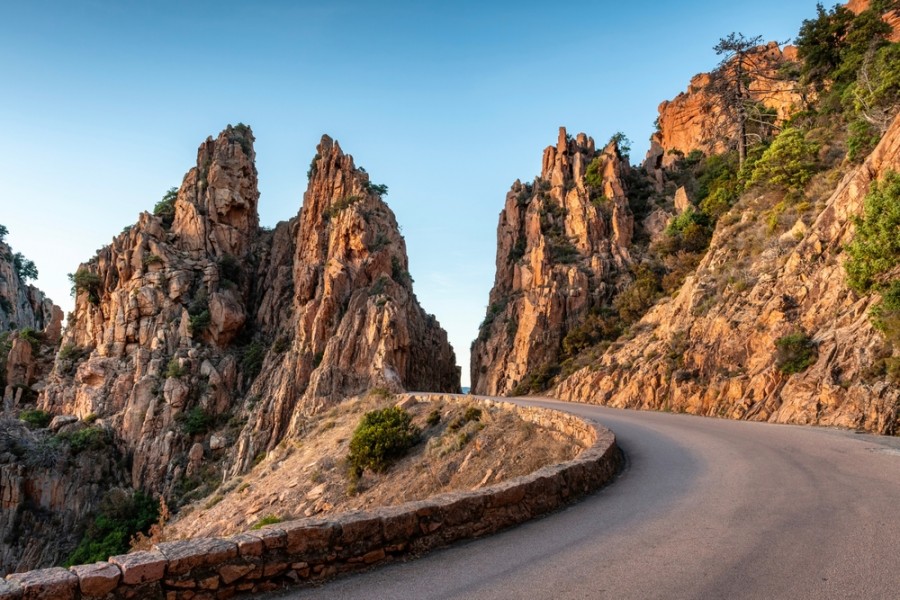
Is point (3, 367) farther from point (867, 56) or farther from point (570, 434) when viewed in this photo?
point (867, 56)

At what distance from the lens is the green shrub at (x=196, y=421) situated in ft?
139

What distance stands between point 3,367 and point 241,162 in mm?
31333

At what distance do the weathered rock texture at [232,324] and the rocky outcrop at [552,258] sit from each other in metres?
6.67

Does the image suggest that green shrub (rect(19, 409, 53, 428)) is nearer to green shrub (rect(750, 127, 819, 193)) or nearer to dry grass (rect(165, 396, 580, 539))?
dry grass (rect(165, 396, 580, 539))

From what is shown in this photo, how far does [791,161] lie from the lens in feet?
104

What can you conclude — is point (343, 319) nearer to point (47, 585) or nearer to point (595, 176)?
point (595, 176)

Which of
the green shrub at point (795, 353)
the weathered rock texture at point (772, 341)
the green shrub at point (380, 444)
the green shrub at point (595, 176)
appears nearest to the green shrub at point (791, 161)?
the weathered rock texture at point (772, 341)

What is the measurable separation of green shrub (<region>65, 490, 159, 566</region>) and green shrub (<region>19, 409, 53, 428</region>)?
11.4 meters

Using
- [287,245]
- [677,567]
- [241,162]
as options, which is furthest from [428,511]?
[241,162]

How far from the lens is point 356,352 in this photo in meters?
41.1

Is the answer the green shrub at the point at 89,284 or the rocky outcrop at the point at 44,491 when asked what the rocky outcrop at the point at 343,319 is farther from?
the green shrub at the point at 89,284

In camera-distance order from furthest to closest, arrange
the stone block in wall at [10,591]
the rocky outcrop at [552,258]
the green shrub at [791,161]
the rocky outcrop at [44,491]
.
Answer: the rocky outcrop at [552,258], the rocky outcrop at [44,491], the green shrub at [791,161], the stone block in wall at [10,591]

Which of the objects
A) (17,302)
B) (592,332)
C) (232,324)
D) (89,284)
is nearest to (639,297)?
(592,332)

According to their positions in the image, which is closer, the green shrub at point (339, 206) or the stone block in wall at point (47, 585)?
the stone block in wall at point (47, 585)
